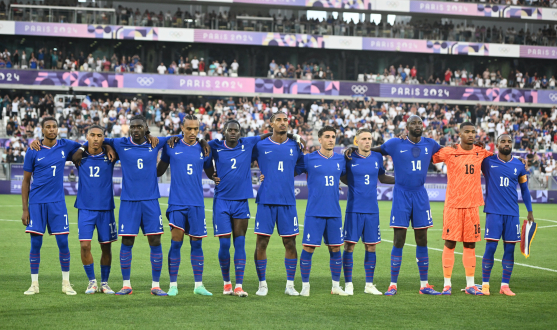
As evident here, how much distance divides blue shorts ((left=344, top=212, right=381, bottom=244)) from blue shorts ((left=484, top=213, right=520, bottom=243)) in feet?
5.82

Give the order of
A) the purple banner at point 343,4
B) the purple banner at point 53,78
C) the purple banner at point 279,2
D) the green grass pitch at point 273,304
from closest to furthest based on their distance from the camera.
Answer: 1. the green grass pitch at point 273,304
2. the purple banner at point 53,78
3. the purple banner at point 279,2
4. the purple banner at point 343,4

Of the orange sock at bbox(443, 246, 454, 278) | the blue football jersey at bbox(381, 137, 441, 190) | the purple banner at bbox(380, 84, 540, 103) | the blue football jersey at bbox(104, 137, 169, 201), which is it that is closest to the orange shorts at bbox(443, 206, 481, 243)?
the orange sock at bbox(443, 246, 454, 278)

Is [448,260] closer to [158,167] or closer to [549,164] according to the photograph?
[158,167]

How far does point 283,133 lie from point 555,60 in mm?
46893

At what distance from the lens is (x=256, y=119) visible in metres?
37.0

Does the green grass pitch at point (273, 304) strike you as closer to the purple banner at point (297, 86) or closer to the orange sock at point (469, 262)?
the orange sock at point (469, 262)

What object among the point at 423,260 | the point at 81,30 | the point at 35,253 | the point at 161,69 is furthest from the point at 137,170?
the point at 81,30

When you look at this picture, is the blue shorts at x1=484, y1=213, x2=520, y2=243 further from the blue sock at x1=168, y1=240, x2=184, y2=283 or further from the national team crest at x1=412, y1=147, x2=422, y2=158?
the blue sock at x1=168, y1=240, x2=184, y2=283

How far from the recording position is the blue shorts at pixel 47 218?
8.56 meters

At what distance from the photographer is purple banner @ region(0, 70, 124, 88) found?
39562 millimetres

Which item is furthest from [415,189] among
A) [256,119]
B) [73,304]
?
[256,119]

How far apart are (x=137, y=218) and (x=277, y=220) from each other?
2023mm

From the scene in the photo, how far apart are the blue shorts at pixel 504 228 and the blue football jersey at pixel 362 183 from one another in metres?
1.82

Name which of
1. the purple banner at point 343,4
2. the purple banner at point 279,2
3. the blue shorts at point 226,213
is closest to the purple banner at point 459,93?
the purple banner at point 343,4
